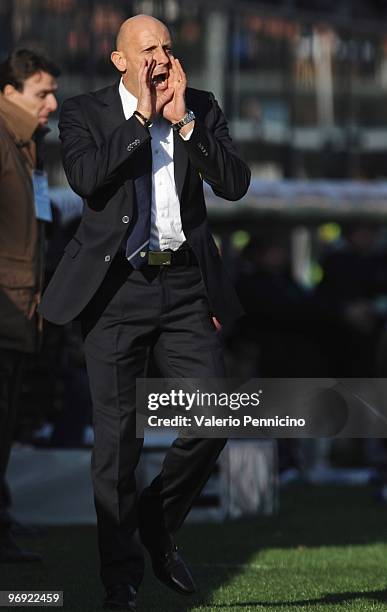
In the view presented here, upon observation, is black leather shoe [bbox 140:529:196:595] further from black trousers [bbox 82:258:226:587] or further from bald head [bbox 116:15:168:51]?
bald head [bbox 116:15:168:51]

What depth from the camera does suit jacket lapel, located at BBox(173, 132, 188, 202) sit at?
5.82m

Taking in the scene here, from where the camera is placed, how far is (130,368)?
5867 mm

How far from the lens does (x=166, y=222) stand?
19.2ft

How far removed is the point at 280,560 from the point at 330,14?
8.41 meters

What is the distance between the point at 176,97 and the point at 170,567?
1669 millimetres

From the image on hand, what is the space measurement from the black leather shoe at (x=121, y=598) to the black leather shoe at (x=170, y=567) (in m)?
0.25

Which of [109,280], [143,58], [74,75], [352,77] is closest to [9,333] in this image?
[109,280]

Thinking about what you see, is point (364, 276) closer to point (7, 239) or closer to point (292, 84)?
point (292, 84)

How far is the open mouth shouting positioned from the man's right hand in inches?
0.6

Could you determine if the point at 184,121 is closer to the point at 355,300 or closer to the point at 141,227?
the point at 141,227

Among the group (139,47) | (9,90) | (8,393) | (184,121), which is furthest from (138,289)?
(9,90)

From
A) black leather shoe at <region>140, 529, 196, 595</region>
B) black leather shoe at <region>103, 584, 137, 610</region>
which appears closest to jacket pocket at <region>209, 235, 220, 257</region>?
black leather shoe at <region>140, 529, 196, 595</region>

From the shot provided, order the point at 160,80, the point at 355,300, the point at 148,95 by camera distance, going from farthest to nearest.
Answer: the point at 355,300, the point at 160,80, the point at 148,95

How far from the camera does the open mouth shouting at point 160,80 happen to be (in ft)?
18.6
